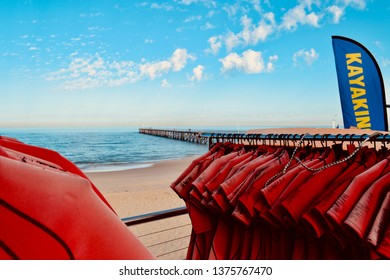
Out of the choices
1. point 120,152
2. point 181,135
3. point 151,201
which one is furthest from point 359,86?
point 181,135

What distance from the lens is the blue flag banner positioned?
5.89 metres

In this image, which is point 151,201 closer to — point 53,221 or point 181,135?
point 53,221

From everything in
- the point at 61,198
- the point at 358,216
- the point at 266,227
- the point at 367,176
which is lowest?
the point at 266,227

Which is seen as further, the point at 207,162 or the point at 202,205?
the point at 207,162

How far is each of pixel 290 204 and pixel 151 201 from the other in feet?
35.5

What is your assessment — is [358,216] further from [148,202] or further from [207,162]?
[148,202]

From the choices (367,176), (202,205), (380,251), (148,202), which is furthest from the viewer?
(148,202)

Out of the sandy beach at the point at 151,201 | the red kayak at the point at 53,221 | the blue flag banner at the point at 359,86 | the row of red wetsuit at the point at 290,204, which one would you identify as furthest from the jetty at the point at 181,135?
the red kayak at the point at 53,221

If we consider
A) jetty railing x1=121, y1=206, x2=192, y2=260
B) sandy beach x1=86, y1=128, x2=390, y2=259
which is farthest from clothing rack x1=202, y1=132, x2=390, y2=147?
jetty railing x1=121, y1=206, x2=192, y2=260

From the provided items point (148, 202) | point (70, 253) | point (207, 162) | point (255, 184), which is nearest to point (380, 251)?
point (255, 184)

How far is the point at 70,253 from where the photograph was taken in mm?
454

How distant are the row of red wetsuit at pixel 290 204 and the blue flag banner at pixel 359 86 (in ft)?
15.8
